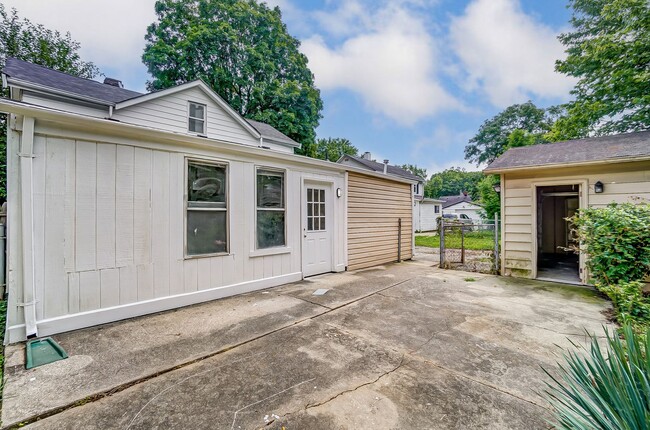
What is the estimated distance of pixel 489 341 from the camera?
278cm

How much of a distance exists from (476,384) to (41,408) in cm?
310

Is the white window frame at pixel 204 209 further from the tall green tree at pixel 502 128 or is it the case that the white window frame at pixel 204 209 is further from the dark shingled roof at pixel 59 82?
the tall green tree at pixel 502 128

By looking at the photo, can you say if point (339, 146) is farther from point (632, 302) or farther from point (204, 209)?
point (632, 302)

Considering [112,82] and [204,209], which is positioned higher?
[112,82]

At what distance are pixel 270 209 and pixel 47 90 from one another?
6753mm

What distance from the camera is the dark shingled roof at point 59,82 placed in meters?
6.46

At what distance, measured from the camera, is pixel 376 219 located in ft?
23.3

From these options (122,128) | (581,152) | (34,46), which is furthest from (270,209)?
(34,46)

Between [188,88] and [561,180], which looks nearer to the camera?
[561,180]

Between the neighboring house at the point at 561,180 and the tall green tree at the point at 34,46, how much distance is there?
54.3 ft

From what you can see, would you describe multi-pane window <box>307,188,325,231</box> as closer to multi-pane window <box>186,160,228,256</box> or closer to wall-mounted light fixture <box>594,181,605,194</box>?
multi-pane window <box>186,160,228,256</box>

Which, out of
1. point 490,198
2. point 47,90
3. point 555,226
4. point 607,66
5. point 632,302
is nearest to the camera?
point 632,302

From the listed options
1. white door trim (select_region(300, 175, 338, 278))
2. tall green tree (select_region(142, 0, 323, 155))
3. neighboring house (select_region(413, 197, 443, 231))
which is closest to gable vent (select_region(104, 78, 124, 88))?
tall green tree (select_region(142, 0, 323, 155))

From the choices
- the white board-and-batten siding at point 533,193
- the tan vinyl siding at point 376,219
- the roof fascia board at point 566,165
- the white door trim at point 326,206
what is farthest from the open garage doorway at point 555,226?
the white door trim at point 326,206
